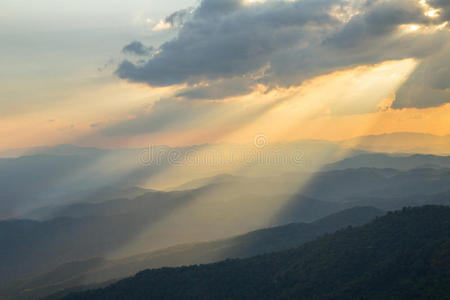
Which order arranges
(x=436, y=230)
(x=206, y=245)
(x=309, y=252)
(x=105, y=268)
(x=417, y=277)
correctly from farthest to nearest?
(x=105, y=268)
(x=206, y=245)
(x=309, y=252)
(x=436, y=230)
(x=417, y=277)

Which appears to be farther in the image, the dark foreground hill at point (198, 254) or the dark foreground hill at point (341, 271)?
the dark foreground hill at point (198, 254)

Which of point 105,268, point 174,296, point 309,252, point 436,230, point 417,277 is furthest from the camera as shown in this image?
point 105,268

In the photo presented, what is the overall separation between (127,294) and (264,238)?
67883 millimetres

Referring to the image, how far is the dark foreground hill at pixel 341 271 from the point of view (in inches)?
2338

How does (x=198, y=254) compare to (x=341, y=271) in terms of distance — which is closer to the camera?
(x=341, y=271)

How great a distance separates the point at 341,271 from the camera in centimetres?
6988

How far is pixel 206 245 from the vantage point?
13812 cm

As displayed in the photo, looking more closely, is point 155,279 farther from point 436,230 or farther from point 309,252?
point 436,230

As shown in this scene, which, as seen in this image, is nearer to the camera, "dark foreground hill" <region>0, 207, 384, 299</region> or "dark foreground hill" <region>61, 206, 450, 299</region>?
"dark foreground hill" <region>61, 206, 450, 299</region>

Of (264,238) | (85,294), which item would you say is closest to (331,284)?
(85,294)

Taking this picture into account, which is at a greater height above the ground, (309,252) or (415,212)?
(415,212)

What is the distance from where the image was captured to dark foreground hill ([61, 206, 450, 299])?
195 ft

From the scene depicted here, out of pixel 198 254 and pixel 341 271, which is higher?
pixel 341 271

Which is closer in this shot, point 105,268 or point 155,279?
point 155,279
